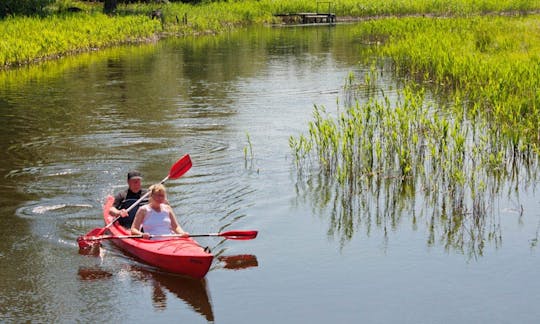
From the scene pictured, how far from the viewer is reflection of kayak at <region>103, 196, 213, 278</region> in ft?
31.1

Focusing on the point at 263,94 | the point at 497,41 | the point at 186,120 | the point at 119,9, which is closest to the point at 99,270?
the point at 186,120

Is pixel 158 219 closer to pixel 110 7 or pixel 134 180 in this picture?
pixel 134 180

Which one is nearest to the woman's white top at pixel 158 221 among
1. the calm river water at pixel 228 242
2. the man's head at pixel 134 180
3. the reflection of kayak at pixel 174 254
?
the reflection of kayak at pixel 174 254

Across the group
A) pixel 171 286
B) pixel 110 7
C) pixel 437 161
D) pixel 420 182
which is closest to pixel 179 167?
pixel 171 286

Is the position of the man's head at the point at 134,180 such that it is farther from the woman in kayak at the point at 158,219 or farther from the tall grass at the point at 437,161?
the tall grass at the point at 437,161

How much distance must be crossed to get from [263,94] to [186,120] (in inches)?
168

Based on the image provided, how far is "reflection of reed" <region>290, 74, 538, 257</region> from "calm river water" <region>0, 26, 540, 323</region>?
0.32 ft

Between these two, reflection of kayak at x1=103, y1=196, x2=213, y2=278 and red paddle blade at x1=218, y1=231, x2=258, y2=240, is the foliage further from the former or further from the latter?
red paddle blade at x1=218, y1=231, x2=258, y2=240

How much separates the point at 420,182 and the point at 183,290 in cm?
509

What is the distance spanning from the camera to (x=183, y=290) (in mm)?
9570

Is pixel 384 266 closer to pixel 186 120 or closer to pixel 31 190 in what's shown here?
pixel 31 190

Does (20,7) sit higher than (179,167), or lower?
higher

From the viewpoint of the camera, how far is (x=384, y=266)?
33.2 feet

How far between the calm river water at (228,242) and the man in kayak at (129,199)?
1.72 ft
